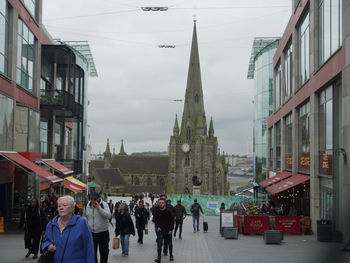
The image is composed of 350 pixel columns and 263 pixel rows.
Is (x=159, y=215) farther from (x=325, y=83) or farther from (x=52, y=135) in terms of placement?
(x=52, y=135)

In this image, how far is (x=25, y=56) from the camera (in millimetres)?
21609

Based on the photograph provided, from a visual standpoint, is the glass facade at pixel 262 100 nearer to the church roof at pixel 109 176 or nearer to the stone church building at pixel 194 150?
the stone church building at pixel 194 150

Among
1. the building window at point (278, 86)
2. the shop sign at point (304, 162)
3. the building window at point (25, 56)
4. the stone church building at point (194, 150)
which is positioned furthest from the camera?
the stone church building at point (194, 150)

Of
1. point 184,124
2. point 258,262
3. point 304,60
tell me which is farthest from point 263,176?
point 184,124

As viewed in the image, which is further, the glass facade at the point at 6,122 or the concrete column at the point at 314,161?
the concrete column at the point at 314,161

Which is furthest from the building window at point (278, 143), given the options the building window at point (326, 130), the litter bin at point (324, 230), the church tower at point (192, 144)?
the church tower at point (192, 144)

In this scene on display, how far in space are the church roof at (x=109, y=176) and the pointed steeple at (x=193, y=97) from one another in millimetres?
22667

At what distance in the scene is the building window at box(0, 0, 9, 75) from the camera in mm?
17844

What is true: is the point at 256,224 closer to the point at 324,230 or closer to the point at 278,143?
the point at 324,230

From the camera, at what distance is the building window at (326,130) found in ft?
55.4

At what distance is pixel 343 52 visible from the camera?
47.3 ft

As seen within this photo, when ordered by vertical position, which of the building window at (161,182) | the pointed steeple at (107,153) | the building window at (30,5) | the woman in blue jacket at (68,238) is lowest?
the building window at (161,182)

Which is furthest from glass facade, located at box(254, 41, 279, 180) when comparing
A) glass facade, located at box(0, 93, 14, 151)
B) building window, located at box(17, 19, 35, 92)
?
glass facade, located at box(0, 93, 14, 151)

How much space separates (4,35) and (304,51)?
46.3 ft
